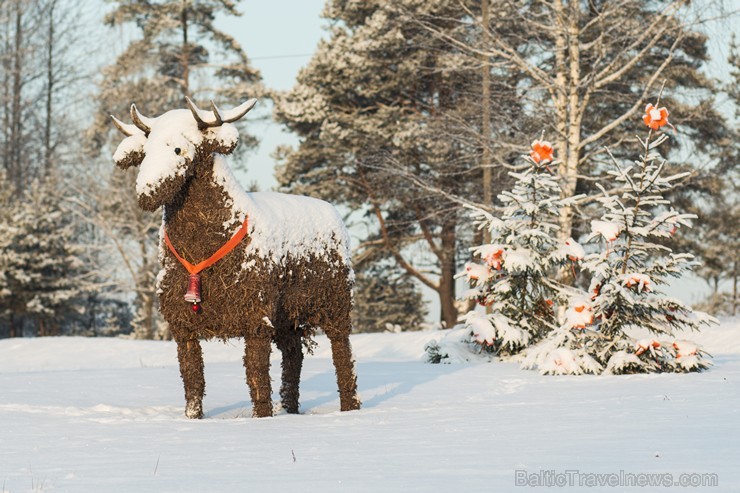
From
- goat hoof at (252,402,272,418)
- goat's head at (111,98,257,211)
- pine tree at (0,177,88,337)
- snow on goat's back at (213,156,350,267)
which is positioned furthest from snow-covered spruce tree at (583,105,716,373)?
pine tree at (0,177,88,337)

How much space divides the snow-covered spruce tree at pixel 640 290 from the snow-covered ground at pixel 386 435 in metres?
0.56

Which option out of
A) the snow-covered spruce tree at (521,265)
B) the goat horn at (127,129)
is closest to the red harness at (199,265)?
the goat horn at (127,129)

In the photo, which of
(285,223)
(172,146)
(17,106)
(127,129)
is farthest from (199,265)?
(17,106)

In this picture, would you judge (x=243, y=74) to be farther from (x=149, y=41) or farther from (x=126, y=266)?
(x=126, y=266)

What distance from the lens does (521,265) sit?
12.9 m

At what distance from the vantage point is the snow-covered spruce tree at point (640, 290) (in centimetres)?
1120

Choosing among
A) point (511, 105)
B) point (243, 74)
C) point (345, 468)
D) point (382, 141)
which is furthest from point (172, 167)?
point (243, 74)

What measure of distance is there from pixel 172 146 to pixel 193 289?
3.96 feet

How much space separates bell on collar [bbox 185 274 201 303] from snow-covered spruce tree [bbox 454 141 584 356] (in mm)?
6455

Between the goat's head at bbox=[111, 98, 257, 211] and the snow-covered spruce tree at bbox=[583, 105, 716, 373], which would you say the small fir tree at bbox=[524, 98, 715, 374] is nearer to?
the snow-covered spruce tree at bbox=[583, 105, 716, 373]

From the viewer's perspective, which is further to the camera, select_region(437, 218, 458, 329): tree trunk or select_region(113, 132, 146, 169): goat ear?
select_region(437, 218, 458, 329): tree trunk

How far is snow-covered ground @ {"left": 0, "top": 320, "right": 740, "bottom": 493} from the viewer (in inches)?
172

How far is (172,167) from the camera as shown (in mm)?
7199

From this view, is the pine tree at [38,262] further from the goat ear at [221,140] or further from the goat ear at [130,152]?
the goat ear at [221,140]
